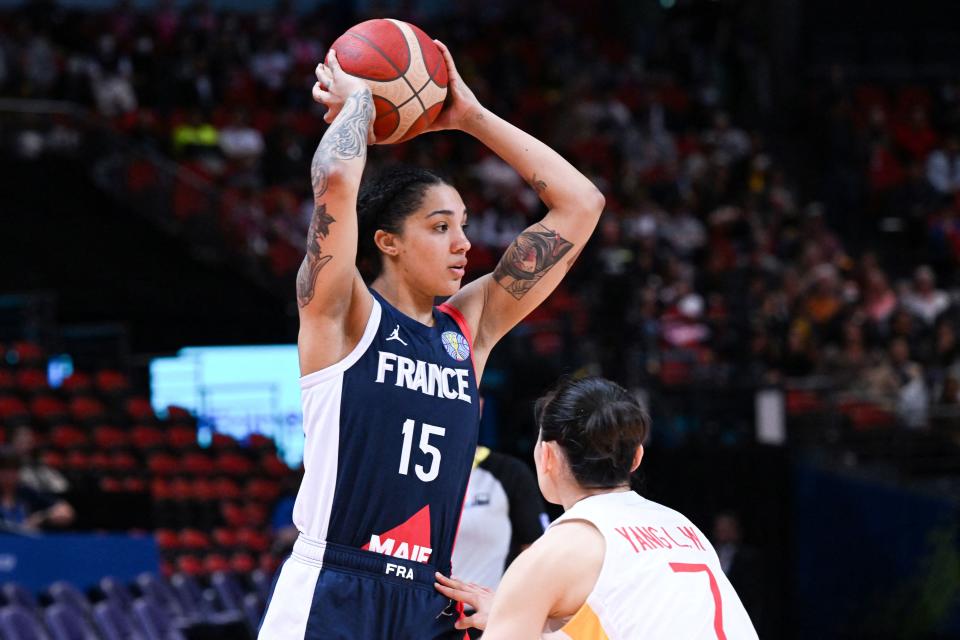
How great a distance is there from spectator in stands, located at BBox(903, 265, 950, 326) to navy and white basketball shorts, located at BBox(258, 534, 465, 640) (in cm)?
1308

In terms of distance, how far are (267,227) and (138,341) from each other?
2.23 meters

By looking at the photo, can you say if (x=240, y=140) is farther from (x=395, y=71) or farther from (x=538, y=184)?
(x=395, y=71)

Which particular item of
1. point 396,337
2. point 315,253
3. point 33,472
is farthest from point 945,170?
point 315,253

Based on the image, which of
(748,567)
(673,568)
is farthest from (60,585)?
(673,568)

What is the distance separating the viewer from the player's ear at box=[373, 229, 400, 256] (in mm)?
3752

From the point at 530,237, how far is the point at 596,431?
0.93 meters

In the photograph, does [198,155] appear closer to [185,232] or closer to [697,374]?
[185,232]

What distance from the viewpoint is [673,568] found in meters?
3.15

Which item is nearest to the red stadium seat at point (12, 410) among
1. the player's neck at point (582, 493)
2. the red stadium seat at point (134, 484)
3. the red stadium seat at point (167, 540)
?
the red stadium seat at point (134, 484)

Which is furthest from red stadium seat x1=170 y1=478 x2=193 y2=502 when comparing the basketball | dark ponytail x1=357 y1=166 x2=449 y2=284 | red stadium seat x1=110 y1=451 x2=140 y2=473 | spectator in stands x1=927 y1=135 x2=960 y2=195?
spectator in stands x1=927 y1=135 x2=960 y2=195

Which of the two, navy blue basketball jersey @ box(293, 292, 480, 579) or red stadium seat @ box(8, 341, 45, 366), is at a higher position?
red stadium seat @ box(8, 341, 45, 366)

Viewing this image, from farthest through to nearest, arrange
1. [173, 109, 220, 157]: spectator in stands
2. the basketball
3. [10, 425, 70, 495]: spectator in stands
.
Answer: [173, 109, 220, 157]: spectator in stands, [10, 425, 70, 495]: spectator in stands, the basketball

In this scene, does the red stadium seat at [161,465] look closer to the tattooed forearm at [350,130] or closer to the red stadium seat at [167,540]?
the red stadium seat at [167,540]

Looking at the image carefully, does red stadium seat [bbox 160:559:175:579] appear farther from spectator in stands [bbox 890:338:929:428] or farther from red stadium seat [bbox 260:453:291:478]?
spectator in stands [bbox 890:338:929:428]
